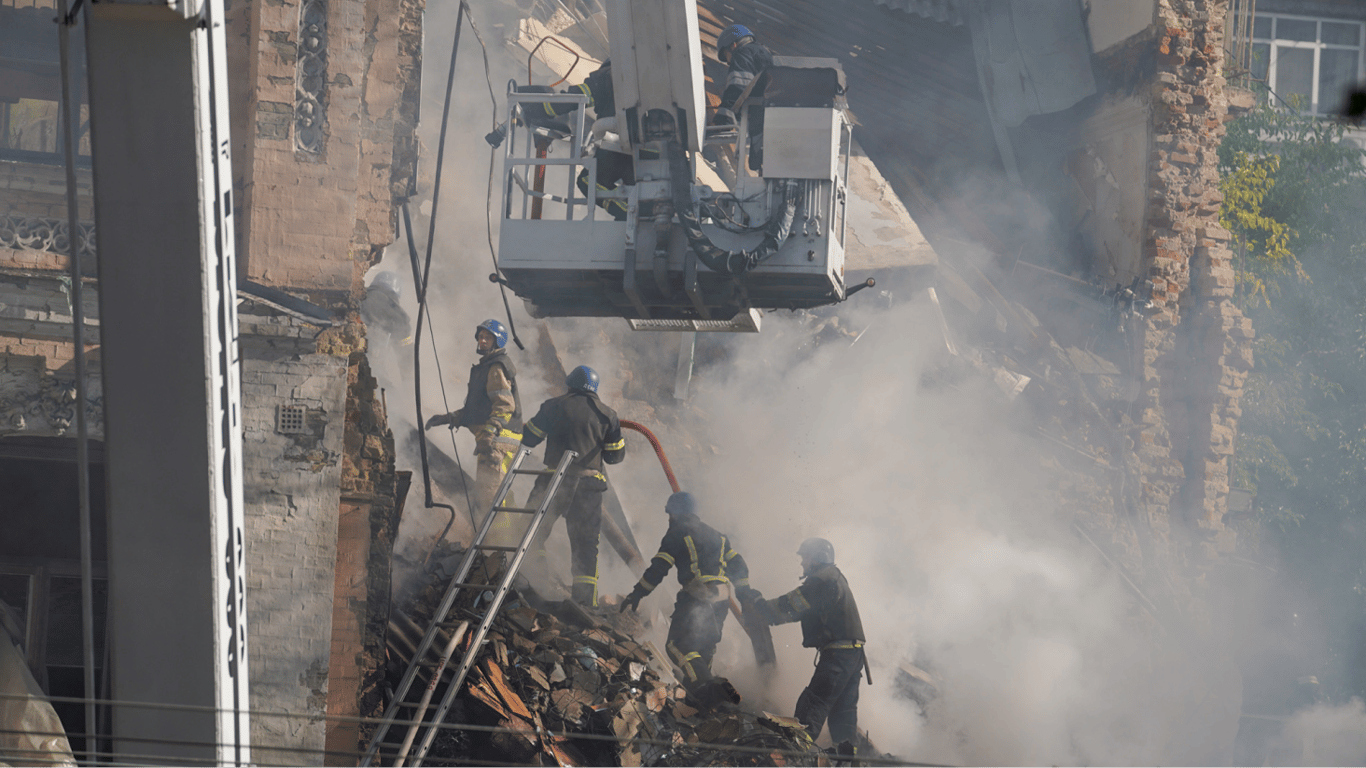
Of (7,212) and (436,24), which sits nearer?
(7,212)

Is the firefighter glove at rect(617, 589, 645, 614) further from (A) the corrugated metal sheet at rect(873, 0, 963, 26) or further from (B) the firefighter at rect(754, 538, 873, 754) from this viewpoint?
(A) the corrugated metal sheet at rect(873, 0, 963, 26)

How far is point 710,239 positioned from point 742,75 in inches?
52.8

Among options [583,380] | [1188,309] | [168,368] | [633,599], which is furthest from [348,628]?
[1188,309]

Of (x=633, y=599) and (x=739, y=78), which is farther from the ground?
(x=739, y=78)

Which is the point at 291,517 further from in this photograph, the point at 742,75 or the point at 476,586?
the point at 742,75

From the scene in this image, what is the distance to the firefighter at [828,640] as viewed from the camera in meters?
8.54

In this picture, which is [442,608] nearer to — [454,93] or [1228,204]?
[454,93]

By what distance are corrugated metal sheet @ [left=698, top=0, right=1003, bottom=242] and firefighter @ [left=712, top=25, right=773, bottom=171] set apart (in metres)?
6.74

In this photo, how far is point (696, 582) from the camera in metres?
8.61

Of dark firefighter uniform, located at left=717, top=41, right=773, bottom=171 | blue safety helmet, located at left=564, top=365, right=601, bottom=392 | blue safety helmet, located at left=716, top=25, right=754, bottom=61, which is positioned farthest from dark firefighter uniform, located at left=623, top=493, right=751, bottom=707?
blue safety helmet, located at left=716, top=25, right=754, bottom=61

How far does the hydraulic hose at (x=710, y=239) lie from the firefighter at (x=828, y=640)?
3.21 metres

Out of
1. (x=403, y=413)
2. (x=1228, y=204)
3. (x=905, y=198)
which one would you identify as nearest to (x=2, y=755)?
(x=403, y=413)

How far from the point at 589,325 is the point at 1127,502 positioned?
20.2 ft

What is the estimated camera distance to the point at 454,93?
12680 mm
